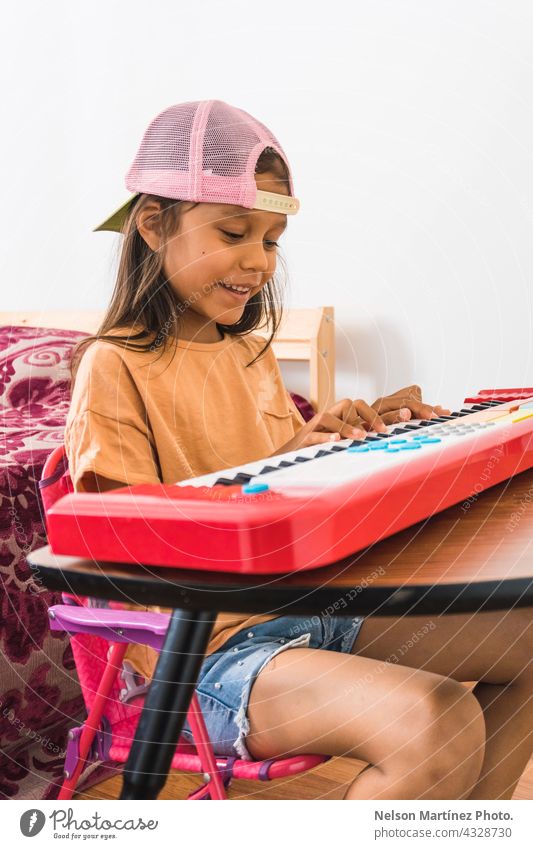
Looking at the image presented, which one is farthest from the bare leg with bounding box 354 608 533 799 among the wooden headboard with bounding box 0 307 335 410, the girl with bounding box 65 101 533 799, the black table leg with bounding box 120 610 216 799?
the wooden headboard with bounding box 0 307 335 410

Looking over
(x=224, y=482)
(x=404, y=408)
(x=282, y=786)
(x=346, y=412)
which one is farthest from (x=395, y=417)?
(x=282, y=786)

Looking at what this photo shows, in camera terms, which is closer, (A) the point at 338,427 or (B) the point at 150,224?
(A) the point at 338,427

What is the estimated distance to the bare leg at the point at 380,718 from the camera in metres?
0.66

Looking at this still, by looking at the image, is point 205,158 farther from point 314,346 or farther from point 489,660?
point 314,346

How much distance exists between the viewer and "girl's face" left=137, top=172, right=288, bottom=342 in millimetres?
873

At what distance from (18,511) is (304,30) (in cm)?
94

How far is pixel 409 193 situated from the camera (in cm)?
166

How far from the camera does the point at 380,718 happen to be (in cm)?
67

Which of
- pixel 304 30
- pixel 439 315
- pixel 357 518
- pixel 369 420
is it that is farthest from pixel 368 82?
pixel 357 518

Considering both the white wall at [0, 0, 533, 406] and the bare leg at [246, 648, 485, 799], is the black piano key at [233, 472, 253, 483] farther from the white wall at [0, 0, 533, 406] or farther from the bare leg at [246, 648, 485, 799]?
the white wall at [0, 0, 533, 406]

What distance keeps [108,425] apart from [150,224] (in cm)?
22

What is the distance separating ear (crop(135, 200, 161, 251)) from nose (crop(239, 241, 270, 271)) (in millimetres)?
89

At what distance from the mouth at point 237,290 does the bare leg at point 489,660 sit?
1.06 ft
